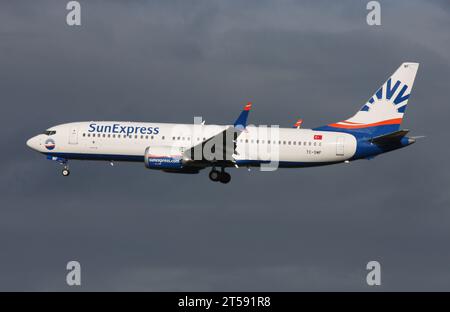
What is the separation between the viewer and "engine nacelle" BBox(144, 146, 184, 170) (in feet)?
311

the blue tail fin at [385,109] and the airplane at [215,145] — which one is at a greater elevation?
the blue tail fin at [385,109]

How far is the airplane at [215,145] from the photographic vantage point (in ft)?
313

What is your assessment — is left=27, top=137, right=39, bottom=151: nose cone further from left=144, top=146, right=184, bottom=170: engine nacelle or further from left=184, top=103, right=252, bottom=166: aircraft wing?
left=184, top=103, right=252, bottom=166: aircraft wing

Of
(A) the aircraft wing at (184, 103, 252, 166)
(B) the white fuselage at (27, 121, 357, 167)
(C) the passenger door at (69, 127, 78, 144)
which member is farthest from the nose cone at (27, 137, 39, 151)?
(A) the aircraft wing at (184, 103, 252, 166)

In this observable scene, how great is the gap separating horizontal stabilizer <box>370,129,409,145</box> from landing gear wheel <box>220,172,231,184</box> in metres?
13.4

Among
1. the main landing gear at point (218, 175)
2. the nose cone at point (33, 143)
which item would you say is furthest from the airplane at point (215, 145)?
the nose cone at point (33, 143)

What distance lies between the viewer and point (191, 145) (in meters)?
96.3

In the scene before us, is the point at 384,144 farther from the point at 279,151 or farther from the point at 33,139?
the point at 33,139

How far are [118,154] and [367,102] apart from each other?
2398cm

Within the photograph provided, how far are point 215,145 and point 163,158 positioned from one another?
15.6 feet

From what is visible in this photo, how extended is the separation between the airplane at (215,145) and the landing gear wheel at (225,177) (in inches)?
3.6

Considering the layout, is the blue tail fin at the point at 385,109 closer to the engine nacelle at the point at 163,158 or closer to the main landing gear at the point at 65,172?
the engine nacelle at the point at 163,158

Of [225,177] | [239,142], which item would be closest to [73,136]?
[225,177]

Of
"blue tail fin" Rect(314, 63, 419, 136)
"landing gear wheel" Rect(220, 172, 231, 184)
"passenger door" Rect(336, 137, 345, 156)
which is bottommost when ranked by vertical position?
"landing gear wheel" Rect(220, 172, 231, 184)
